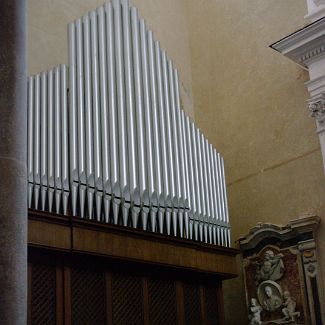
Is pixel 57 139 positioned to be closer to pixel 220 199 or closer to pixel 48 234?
pixel 48 234

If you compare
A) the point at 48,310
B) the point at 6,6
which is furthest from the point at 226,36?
the point at 6,6

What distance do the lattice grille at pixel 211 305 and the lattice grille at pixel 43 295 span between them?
2.25 metres

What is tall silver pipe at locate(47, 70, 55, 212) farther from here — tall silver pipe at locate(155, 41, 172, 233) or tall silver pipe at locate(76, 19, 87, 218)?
tall silver pipe at locate(155, 41, 172, 233)

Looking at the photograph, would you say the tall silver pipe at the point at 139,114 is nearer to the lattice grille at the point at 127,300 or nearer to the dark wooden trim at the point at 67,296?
the lattice grille at the point at 127,300

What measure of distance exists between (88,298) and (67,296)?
0.94 feet

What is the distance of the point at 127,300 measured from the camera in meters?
7.31

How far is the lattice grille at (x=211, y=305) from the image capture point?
27.1ft

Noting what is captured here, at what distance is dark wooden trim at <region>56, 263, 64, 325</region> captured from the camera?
6.60 metres

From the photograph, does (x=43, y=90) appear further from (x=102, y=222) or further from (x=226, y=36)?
(x=226, y=36)

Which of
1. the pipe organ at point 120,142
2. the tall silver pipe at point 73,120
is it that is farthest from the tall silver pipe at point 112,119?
the tall silver pipe at point 73,120

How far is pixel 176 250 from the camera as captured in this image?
25.6 ft

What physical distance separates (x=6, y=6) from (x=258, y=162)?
6.00 m

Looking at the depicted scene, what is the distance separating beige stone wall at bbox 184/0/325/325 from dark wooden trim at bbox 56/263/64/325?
11.6ft

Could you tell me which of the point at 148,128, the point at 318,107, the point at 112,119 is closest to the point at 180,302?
the point at 148,128
